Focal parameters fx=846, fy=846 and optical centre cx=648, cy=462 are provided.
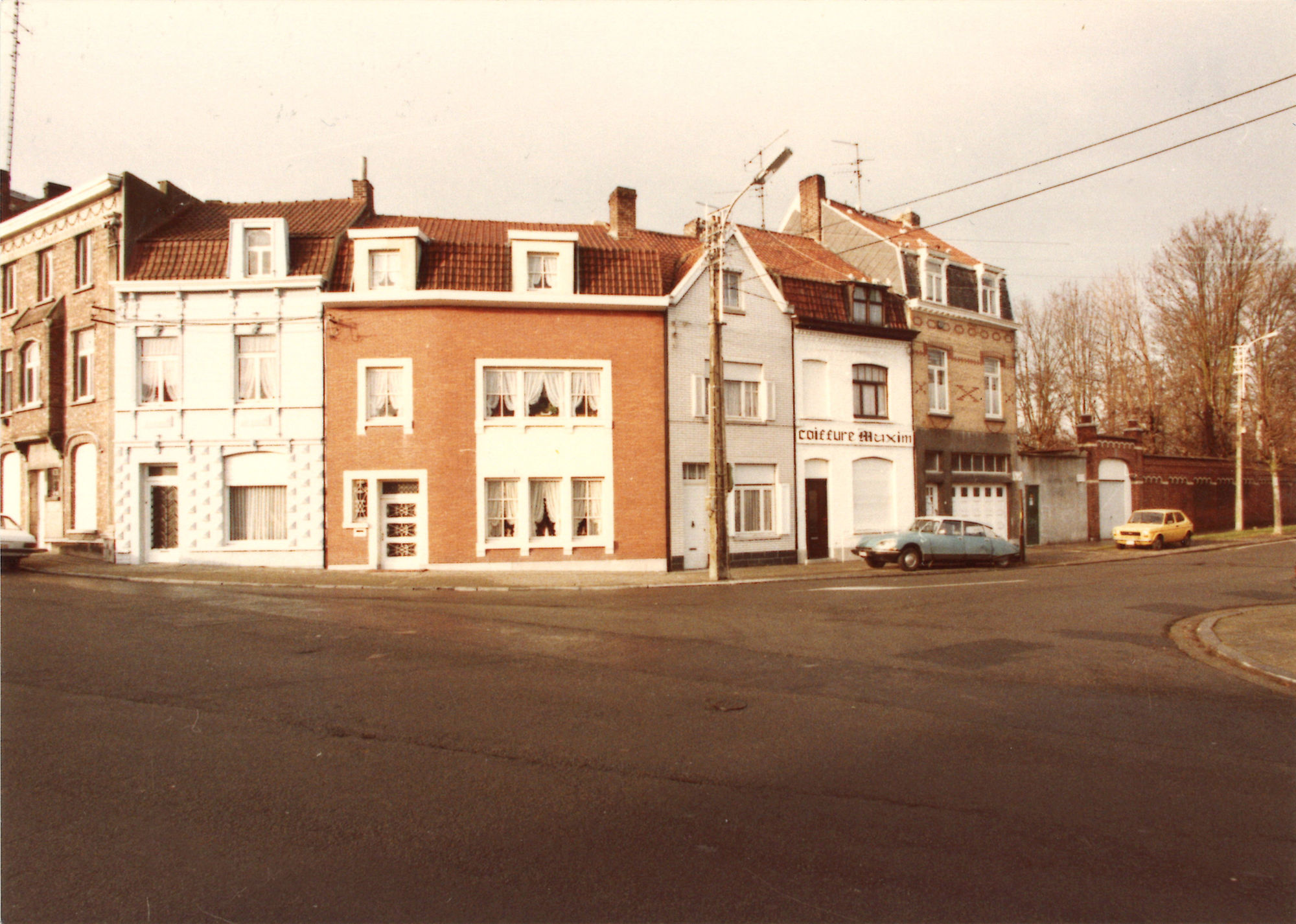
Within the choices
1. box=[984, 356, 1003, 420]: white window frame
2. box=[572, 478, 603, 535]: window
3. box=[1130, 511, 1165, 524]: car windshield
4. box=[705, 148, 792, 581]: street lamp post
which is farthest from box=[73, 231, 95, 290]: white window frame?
box=[1130, 511, 1165, 524]: car windshield

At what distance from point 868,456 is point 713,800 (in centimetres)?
2413

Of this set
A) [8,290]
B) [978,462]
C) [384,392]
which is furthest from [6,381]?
[978,462]

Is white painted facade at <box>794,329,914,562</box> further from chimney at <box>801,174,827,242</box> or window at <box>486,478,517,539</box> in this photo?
window at <box>486,478,517,539</box>

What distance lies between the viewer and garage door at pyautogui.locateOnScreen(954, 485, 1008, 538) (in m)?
30.7

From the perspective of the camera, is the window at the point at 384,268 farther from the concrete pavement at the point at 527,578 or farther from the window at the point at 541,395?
the concrete pavement at the point at 527,578

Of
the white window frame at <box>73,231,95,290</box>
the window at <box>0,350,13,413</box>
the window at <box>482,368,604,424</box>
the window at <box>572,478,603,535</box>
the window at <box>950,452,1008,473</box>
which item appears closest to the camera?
the window at <box>482,368,604,424</box>

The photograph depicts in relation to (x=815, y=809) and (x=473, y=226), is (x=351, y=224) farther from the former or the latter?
(x=815, y=809)

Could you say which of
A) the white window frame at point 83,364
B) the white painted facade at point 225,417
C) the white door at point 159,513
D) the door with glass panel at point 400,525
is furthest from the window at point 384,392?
the white window frame at point 83,364

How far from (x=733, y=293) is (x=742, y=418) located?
376 cm

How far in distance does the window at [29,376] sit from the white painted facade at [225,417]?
506 centimetres

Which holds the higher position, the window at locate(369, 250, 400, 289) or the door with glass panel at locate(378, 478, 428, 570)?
the window at locate(369, 250, 400, 289)

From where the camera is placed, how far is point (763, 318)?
84.9 feet

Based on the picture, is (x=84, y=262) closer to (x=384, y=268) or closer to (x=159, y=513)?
(x=159, y=513)

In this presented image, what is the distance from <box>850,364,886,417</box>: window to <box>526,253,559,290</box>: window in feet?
34.6
